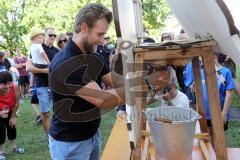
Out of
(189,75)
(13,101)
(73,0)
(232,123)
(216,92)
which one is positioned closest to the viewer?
(216,92)

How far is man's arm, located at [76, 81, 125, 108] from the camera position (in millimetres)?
1641

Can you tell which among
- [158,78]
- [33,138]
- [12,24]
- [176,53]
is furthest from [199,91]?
[12,24]

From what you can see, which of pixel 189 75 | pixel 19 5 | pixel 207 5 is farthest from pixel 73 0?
pixel 207 5

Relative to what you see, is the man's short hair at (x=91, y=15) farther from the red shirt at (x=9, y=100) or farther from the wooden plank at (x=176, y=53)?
the red shirt at (x=9, y=100)

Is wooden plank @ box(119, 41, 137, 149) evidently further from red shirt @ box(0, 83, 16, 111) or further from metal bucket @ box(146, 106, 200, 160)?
red shirt @ box(0, 83, 16, 111)

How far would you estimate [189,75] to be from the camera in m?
3.46

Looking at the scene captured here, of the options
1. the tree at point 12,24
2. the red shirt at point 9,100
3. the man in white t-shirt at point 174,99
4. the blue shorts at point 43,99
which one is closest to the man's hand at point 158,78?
the man in white t-shirt at point 174,99

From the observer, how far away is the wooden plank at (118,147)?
7.06 ft

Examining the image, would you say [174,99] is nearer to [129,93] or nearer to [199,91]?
[199,91]

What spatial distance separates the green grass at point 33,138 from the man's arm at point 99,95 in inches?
100

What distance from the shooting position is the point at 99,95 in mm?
1656

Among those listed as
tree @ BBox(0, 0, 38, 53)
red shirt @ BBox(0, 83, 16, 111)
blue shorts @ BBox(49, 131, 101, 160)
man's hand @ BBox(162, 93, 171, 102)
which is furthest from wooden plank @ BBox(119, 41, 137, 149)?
tree @ BBox(0, 0, 38, 53)

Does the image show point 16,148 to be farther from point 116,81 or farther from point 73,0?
point 73,0

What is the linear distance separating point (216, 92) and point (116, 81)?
751 mm
